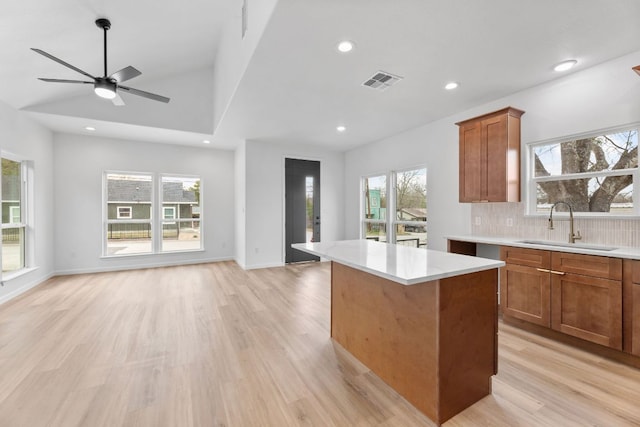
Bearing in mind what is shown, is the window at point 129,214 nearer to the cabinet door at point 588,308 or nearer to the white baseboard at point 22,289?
the white baseboard at point 22,289

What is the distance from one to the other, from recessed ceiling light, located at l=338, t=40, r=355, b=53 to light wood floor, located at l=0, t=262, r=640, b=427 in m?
2.79

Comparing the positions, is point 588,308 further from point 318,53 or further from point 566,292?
point 318,53

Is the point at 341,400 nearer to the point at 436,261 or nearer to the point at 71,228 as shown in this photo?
the point at 436,261

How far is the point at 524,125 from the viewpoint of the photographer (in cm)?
335

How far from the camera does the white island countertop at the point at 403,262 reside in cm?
151

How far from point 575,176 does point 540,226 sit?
2.11ft

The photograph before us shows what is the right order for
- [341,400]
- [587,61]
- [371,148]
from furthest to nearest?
[371,148], [587,61], [341,400]

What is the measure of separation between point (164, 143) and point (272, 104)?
372 cm

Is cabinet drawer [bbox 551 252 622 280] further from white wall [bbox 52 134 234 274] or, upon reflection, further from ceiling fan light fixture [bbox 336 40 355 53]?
white wall [bbox 52 134 234 274]

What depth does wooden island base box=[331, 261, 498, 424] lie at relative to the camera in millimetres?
1649

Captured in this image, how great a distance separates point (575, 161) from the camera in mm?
3033

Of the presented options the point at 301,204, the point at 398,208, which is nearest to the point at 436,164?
the point at 398,208

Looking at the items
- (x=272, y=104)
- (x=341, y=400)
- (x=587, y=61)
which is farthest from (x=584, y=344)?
(x=272, y=104)

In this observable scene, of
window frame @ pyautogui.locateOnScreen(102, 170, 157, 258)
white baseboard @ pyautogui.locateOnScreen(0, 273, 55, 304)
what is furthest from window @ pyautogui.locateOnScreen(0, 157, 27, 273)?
window frame @ pyautogui.locateOnScreen(102, 170, 157, 258)
